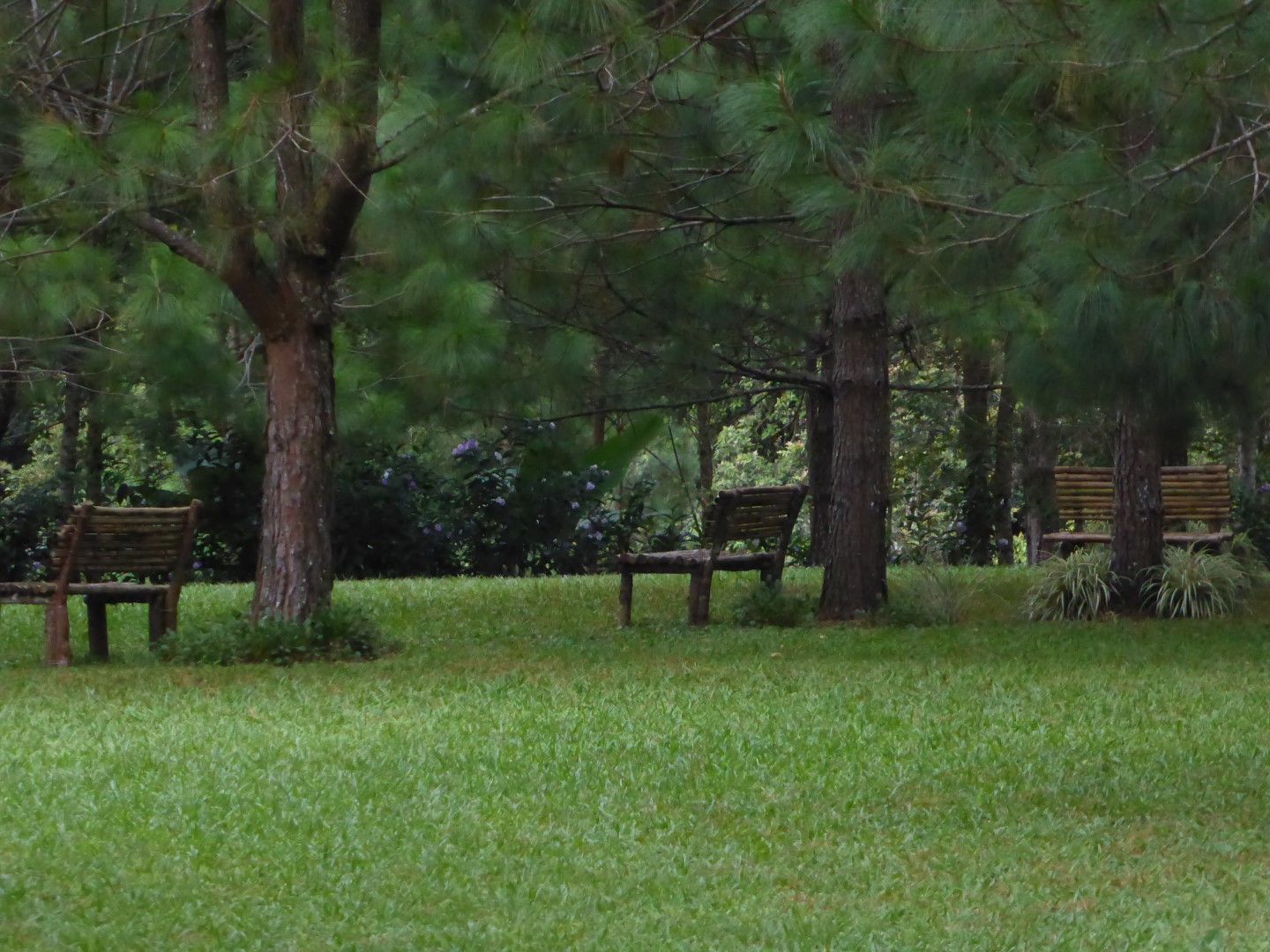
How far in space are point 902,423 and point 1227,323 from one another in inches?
583

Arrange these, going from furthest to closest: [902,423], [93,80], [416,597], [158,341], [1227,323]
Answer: [902,423]
[416,597]
[158,341]
[93,80]
[1227,323]

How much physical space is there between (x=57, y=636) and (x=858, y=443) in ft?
16.3

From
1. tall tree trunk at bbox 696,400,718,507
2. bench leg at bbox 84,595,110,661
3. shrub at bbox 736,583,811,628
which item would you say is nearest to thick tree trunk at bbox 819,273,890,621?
shrub at bbox 736,583,811,628

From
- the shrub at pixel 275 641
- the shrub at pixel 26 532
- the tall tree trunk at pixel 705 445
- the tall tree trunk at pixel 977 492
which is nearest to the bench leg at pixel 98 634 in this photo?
the shrub at pixel 275 641

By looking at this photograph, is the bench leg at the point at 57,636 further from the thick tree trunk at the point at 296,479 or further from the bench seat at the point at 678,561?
the bench seat at the point at 678,561

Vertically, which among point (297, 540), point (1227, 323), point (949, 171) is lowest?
point (297, 540)

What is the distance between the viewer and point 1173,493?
49.7 ft

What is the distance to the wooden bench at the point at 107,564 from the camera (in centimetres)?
976

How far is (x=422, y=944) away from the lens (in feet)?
14.3

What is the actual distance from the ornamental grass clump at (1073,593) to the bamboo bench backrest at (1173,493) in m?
2.74

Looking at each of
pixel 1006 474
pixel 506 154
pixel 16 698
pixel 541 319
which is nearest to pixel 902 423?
pixel 1006 474

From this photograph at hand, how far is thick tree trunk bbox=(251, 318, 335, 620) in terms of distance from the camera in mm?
9828

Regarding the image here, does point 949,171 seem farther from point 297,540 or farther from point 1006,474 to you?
point 1006,474

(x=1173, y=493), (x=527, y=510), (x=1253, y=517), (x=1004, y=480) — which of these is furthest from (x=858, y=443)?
(x=1004, y=480)
